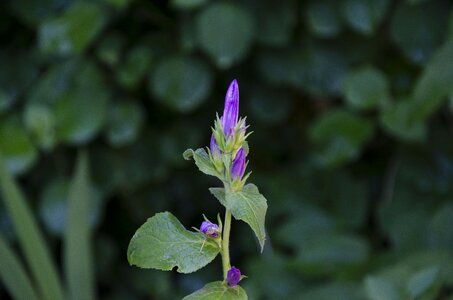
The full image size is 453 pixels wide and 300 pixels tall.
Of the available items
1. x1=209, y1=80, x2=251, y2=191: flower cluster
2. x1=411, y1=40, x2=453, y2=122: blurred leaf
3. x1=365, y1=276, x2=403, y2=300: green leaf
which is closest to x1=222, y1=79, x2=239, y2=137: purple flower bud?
x1=209, y1=80, x2=251, y2=191: flower cluster

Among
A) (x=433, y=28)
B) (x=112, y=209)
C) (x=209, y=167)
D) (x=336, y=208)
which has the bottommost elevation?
(x=209, y=167)

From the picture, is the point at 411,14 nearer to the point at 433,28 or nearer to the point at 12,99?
the point at 433,28

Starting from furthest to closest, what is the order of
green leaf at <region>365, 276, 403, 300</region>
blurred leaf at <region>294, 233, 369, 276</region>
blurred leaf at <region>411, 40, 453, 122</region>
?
blurred leaf at <region>294, 233, 369, 276</region> < blurred leaf at <region>411, 40, 453, 122</region> < green leaf at <region>365, 276, 403, 300</region>

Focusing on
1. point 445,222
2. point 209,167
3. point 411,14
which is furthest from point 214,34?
point 209,167

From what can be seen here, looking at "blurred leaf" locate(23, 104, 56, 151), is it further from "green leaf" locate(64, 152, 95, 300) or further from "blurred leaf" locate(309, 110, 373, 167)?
"blurred leaf" locate(309, 110, 373, 167)

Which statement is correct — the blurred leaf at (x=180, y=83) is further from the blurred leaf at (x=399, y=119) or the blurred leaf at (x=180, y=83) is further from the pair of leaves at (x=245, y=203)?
the pair of leaves at (x=245, y=203)

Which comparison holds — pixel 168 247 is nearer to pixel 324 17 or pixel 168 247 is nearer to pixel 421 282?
pixel 421 282
